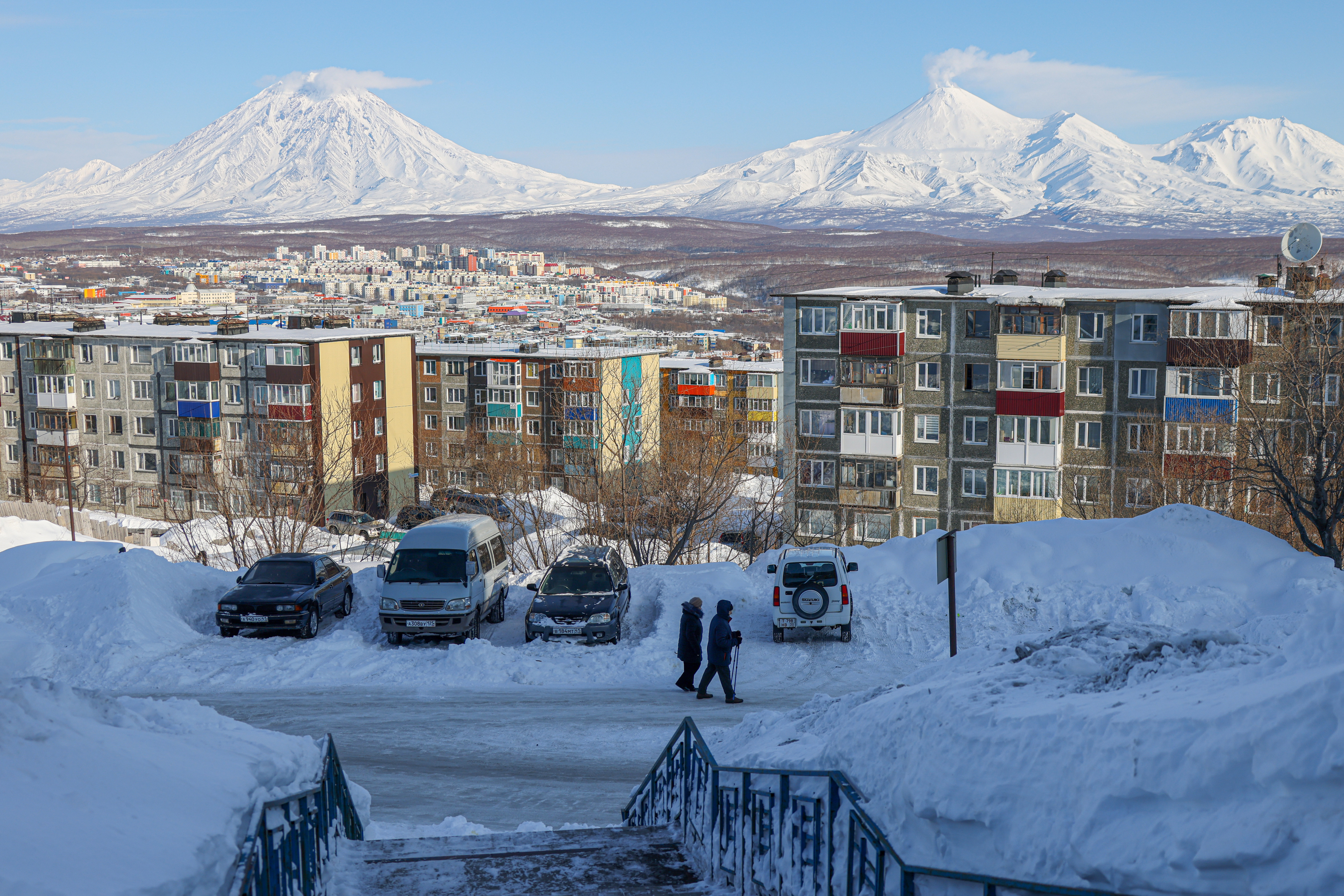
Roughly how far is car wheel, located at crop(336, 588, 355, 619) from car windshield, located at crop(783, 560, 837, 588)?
854cm

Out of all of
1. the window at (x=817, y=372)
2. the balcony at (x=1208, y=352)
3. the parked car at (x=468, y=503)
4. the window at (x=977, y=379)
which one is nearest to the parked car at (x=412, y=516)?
the parked car at (x=468, y=503)

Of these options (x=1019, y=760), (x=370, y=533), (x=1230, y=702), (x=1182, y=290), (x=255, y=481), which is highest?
(x=1182, y=290)

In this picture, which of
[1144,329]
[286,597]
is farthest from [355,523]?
[286,597]

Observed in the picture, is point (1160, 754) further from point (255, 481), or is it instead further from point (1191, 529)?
point (255, 481)

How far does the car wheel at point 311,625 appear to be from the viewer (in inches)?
755

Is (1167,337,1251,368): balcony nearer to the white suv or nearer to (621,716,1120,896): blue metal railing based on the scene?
the white suv

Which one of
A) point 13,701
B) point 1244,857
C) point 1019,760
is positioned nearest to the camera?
point 1244,857

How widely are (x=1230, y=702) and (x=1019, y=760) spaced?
3.96 ft

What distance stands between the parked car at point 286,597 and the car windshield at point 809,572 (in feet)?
27.7

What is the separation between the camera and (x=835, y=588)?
18.9 metres

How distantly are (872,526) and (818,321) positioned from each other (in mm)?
9085

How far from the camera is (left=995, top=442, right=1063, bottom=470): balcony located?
1692 inches

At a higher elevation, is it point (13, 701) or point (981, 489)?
point (13, 701)

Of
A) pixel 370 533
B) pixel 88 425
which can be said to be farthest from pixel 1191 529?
pixel 88 425
